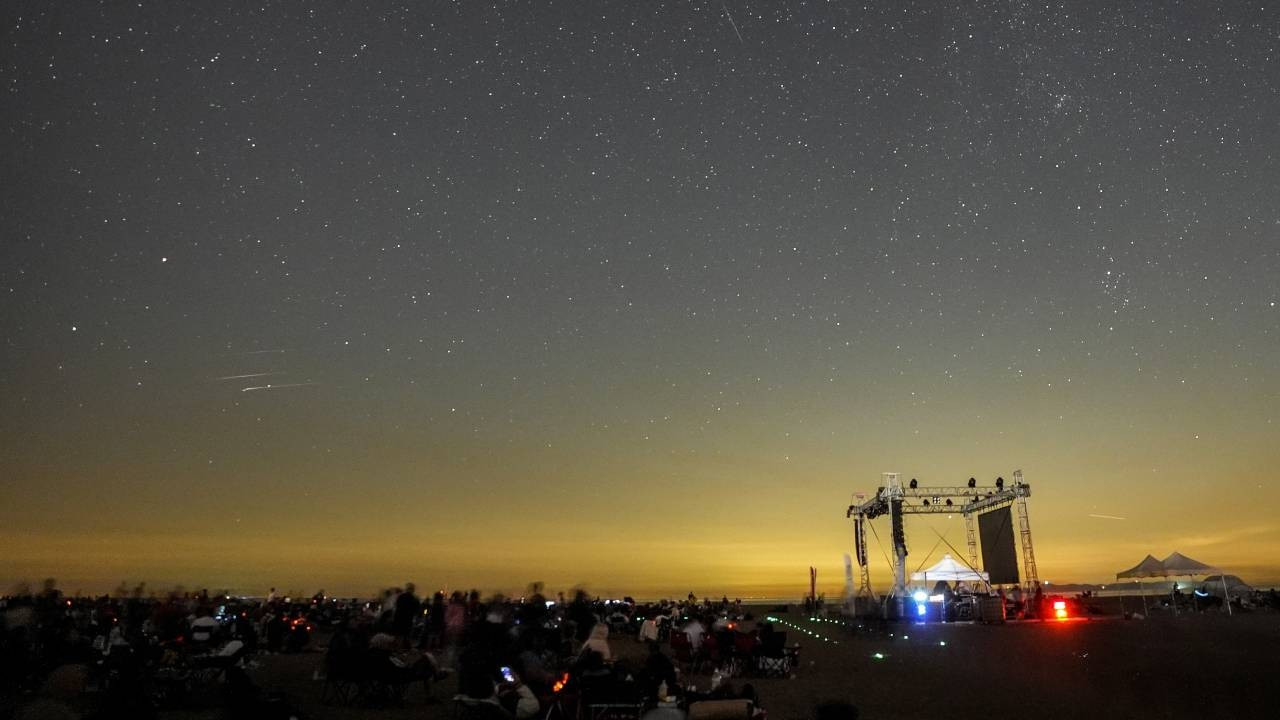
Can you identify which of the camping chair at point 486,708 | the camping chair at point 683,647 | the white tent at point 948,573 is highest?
the white tent at point 948,573

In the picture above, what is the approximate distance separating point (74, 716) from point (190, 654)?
896cm

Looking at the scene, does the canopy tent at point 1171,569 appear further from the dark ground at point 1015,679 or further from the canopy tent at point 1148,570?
the dark ground at point 1015,679

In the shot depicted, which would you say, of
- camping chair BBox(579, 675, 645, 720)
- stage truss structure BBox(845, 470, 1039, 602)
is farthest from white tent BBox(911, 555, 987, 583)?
camping chair BBox(579, 675, 645, 720)

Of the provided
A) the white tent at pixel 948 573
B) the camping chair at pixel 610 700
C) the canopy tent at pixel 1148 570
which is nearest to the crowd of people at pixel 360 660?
the camping chair at pixel 610 700

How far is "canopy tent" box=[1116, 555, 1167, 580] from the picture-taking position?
3419 centimetres

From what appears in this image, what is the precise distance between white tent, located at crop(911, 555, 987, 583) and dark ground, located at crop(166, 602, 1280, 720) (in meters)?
11.7

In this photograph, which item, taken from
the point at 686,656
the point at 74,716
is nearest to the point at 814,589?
the point at 686,656

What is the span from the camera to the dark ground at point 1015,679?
10469 millimetres

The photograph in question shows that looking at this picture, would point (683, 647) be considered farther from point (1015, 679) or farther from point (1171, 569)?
point (1171, 569)

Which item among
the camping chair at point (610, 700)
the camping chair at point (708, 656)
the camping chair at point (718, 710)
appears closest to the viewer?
the camping chair at point (718, 710)

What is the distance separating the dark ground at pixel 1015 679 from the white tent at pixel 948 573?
11.7m

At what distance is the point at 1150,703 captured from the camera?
34.6 ft

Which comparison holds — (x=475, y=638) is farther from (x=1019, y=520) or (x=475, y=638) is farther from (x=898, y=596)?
(x=1019, y=520)

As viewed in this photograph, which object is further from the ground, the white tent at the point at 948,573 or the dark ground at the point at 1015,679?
the white tent at the point at 948,573
